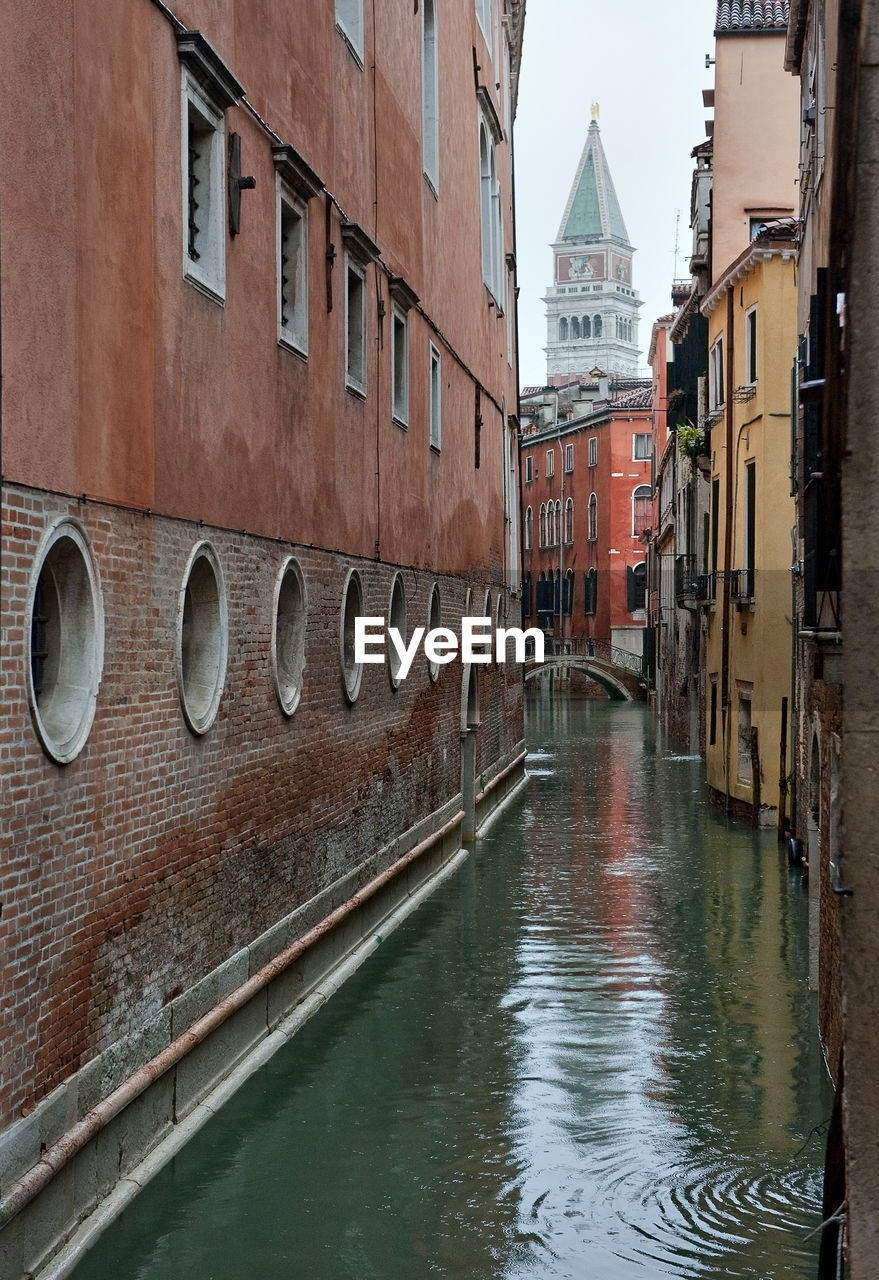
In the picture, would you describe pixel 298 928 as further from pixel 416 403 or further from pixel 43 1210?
pixel 416 403

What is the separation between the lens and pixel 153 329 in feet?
26.1

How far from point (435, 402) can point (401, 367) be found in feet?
7.60

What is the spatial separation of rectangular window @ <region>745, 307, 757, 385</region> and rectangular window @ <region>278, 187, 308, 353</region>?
1082cm

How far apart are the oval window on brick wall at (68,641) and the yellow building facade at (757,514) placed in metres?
13.0

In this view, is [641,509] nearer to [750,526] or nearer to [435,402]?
[750,526]

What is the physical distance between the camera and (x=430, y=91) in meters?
17.4

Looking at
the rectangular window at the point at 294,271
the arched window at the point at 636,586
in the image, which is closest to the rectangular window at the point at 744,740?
the rectangular window at the point at 294,271

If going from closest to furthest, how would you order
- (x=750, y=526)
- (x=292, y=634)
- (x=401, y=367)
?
(x=292, y=634) → (x=401, y=367) → (x=750, y=526)

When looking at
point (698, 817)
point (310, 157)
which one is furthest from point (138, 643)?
point (698, 817)

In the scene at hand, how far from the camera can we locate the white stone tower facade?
518ft

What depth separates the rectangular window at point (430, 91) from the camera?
56.3ft

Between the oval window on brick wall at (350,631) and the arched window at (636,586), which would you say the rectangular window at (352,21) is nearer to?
the oval window on brick wall at (350,631)

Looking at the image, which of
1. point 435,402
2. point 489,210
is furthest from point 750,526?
point 489,210

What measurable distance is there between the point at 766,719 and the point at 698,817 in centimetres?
318
